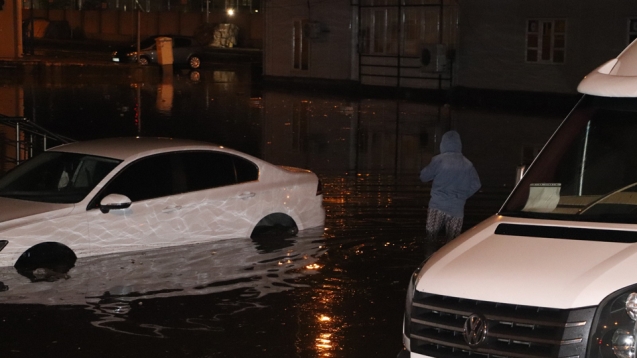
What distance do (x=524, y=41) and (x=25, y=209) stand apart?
25.8 meters

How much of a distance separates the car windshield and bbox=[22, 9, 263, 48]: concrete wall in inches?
2349

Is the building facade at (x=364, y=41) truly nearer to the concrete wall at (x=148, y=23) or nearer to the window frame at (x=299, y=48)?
the window frame at (x=299, y=48)

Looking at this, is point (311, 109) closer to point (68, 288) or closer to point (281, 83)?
point (281, 83)

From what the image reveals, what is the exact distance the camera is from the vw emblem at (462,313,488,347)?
4.75 meters

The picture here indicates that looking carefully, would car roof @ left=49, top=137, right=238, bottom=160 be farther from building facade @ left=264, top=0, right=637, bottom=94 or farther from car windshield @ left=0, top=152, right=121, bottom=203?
building facade @ left=264, top=0, right=637, bottom=94

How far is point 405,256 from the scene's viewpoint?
11.2 m

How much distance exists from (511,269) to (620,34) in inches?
1056

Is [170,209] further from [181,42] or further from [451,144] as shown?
[181,42]

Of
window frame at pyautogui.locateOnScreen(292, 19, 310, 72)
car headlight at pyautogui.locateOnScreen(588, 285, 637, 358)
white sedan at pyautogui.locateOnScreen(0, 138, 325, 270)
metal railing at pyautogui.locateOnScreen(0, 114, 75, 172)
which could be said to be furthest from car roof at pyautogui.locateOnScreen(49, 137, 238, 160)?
window frame at pyautogui.locateOnScreen(292, 19, 310, 72)

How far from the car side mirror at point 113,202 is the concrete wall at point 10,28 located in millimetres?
39950

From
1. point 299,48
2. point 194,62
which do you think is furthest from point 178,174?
point 194,62

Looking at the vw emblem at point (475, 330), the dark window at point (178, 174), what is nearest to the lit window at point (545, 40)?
the dark window at point (178, 174)

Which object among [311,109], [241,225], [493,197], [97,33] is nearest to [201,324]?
[241,225]

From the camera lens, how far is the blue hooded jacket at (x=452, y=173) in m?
10.3
